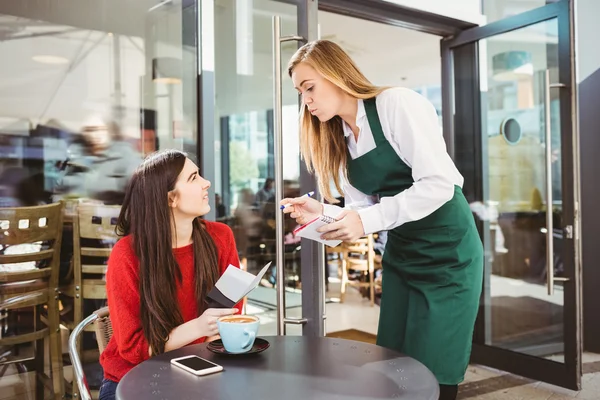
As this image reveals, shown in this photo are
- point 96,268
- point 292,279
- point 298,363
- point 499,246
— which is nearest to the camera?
point 298,363

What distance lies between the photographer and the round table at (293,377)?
99 cm

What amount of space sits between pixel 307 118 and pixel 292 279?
50.3 inches

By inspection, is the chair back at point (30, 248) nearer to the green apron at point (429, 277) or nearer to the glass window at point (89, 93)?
the glass window at point (89, 93)

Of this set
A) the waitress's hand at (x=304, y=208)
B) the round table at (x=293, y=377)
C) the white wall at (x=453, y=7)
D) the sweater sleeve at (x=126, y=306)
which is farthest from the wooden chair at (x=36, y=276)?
the white wall at (x=453, y=7)

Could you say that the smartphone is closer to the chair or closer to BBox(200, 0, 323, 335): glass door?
the chair

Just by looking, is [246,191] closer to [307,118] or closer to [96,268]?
[96,268]

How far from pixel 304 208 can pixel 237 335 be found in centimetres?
62

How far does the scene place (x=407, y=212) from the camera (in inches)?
59.7

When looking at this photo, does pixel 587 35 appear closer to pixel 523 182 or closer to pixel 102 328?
pixel 523 182

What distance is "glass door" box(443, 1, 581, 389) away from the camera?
311 centimetres

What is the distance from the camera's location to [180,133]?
8.67ft

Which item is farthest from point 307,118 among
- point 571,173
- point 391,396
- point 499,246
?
point 499,246

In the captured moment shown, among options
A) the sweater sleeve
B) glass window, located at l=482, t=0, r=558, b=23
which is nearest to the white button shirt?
the sweater sleeve

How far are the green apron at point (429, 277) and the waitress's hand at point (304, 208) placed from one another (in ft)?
0.58
